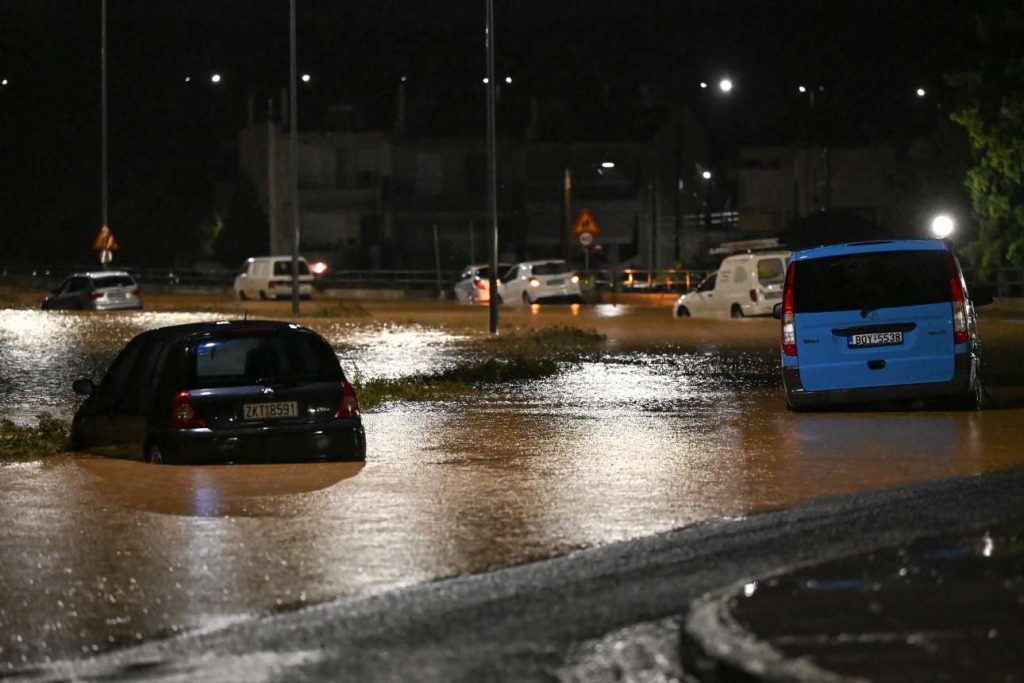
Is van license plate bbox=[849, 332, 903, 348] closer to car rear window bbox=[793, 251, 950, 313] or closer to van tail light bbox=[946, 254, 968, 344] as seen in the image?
car rear window bbox=[793, 251, 950, 313]

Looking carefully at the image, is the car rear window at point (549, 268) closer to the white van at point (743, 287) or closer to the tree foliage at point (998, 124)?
the white van at point (743, 287)

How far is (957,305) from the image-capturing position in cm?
1816

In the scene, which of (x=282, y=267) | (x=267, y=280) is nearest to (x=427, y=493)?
(x=267, y=280)

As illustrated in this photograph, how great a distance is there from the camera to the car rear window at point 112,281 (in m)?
55.3

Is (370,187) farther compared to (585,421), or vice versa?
(370,187)

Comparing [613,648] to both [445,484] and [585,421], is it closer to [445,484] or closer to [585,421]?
[445,484]

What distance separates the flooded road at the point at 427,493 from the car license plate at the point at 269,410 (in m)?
0.43

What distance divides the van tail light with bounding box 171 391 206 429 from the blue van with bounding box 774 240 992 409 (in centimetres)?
692

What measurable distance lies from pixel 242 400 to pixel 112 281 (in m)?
42.7

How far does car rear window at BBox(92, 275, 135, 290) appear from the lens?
55.3 meters

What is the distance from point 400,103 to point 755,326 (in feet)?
166

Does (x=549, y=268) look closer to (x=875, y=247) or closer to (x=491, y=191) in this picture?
(x=491, y=191)

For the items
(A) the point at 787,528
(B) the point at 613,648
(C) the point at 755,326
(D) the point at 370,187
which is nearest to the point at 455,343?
(C) the point at 755,326

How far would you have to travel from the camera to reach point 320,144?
87.9 metres
